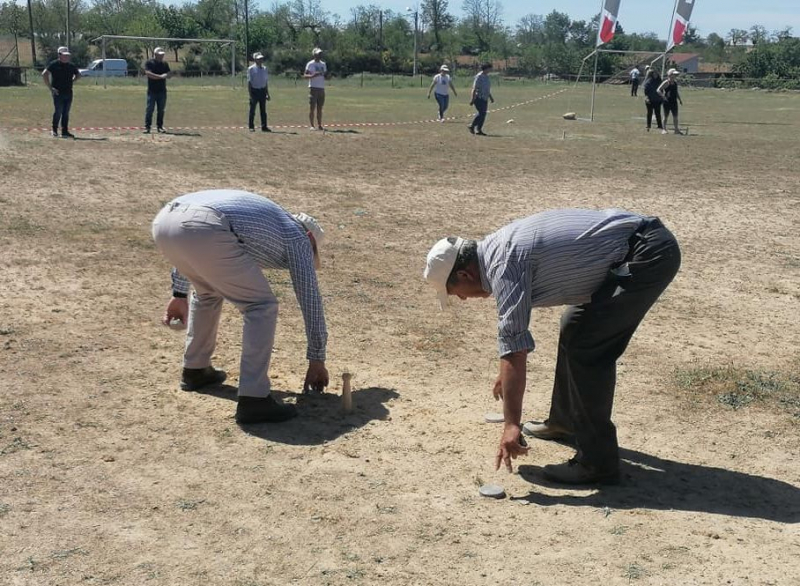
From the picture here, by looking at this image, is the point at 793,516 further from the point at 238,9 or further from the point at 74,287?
the point at 238,9

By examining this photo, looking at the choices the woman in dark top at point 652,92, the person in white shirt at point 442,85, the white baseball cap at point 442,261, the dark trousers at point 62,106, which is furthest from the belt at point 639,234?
the person in white shirt at point 442,85

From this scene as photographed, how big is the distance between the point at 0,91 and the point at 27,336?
37107mm

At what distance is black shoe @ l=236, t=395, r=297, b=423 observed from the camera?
568 cm

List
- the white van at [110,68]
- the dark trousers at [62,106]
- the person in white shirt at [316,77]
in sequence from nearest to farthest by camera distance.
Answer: the dark trousers at [62,106]
the person in white shirt at [316,77]
the white van at [110,68]

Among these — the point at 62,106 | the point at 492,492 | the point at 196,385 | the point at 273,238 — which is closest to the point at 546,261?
the point at 492,492

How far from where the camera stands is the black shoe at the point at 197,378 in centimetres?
627

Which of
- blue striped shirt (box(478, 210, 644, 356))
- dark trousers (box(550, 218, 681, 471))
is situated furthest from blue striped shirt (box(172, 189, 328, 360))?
dark trousers (box(550, 218, 681, 471))

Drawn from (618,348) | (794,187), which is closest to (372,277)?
(618,348)

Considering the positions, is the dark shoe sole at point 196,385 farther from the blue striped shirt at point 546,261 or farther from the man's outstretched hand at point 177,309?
the blue striped shirt at point 546,261

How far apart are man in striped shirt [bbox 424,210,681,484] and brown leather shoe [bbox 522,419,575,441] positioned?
68 centimetres

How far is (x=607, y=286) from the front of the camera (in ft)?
15.5

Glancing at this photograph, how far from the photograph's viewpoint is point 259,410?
224 inches

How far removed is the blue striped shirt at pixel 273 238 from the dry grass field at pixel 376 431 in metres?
0.78

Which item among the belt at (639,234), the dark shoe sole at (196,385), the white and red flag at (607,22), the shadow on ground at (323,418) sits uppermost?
the white and red flag at (607,22)
